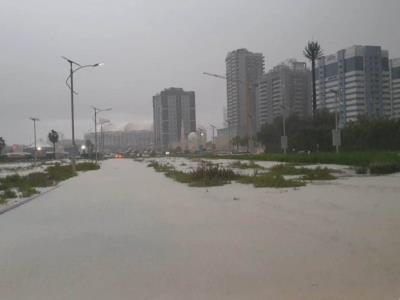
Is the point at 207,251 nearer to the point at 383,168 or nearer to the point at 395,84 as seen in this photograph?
the point at 383,168

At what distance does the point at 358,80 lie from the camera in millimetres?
76750

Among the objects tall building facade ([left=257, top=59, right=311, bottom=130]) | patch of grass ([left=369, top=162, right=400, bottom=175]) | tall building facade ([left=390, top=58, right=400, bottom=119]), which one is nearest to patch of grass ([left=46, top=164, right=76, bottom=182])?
patch of grass ([left=369, top=162, right=400, bottom=175])

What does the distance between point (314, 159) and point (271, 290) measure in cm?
3929

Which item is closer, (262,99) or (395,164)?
(395,164)

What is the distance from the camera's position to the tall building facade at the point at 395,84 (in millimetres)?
72312

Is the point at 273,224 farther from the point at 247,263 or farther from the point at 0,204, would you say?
the point at 0,204

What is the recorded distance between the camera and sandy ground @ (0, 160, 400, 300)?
5.73 meters

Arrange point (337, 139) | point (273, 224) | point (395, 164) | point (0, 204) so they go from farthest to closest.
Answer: point (337, 139)
point (395, 164)
point (0, 204)
point (273, 224)

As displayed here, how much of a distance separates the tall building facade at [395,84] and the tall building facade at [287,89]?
23362mm

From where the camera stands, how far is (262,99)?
116938 millimetres

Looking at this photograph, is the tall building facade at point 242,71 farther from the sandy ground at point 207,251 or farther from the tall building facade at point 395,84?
the sandy ground at point 207,251

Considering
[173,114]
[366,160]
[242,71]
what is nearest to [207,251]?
[366,160]

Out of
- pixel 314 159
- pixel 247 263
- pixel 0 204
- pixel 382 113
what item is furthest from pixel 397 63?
pixel 247 263

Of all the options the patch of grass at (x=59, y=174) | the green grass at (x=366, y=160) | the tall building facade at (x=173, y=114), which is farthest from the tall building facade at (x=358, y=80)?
the tall building facade at (x=173, y=114)
